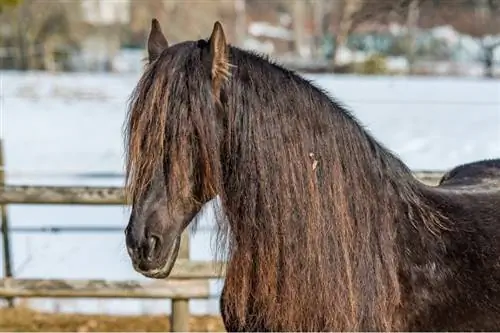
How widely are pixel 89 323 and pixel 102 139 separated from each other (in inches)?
350

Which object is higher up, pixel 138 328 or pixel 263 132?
pixel 263 132

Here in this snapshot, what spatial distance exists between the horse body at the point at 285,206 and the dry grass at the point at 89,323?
308 centimetres

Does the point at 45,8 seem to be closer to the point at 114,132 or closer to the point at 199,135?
the point at 114,132

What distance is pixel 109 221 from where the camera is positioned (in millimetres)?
8609

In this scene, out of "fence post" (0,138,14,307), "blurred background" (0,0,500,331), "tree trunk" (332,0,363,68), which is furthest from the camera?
"fence post" (0,138,14,307)

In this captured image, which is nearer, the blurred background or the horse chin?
the horse chin

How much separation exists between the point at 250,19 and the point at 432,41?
1726cm

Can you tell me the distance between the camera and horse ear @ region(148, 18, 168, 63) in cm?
278

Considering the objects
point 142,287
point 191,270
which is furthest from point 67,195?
point 191,270

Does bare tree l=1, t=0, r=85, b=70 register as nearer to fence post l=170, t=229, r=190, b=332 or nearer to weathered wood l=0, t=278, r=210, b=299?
weathered wood l=0, t=278, r=210, b=299

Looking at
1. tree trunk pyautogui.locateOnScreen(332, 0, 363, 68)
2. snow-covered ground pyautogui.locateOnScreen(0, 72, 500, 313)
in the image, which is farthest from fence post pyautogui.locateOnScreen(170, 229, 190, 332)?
tree trunk pyautogui.locateOnScreen(332, 0, 363, 68)

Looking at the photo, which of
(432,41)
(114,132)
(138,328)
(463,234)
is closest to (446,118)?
(114,132)

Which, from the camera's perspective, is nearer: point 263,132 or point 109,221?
point 263,132

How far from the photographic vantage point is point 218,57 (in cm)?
255
